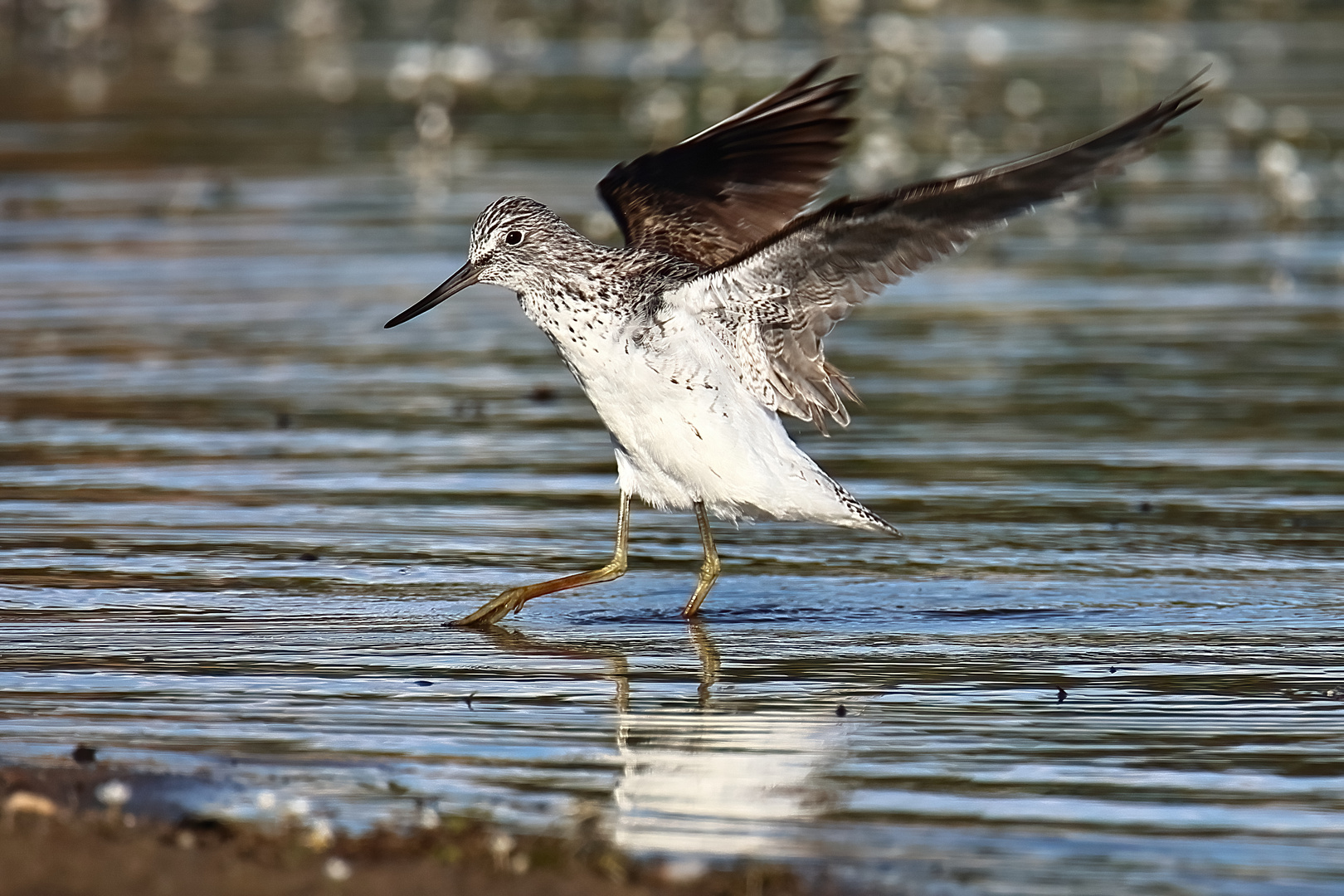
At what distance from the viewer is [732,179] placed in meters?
7.74

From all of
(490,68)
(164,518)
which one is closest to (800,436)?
(164,518)

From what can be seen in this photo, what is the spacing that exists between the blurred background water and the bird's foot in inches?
4.5

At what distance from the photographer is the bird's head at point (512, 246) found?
7.20m

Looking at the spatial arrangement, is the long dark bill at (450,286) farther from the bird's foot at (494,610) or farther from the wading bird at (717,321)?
the bird's foot at (494,610)

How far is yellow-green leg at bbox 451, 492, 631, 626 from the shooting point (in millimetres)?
6875

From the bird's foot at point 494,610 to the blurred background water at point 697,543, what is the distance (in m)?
0.11

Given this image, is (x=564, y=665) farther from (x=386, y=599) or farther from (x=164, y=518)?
(x=164, y=518)

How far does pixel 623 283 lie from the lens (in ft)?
23.2

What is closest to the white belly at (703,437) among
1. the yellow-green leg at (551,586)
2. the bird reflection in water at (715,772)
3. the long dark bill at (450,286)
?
the yellow-green leg at (551,586)

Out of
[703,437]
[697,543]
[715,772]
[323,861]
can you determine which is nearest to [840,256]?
[703,437]

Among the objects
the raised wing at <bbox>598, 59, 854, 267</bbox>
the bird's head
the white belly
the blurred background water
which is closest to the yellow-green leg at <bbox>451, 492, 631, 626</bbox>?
the blurred background water

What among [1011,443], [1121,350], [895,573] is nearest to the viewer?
[895,573]

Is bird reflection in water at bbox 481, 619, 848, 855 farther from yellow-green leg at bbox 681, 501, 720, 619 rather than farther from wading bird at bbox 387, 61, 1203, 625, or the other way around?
wading bird at bbox 387, 61, 1203, 625

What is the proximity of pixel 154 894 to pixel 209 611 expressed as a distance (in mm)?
2695
